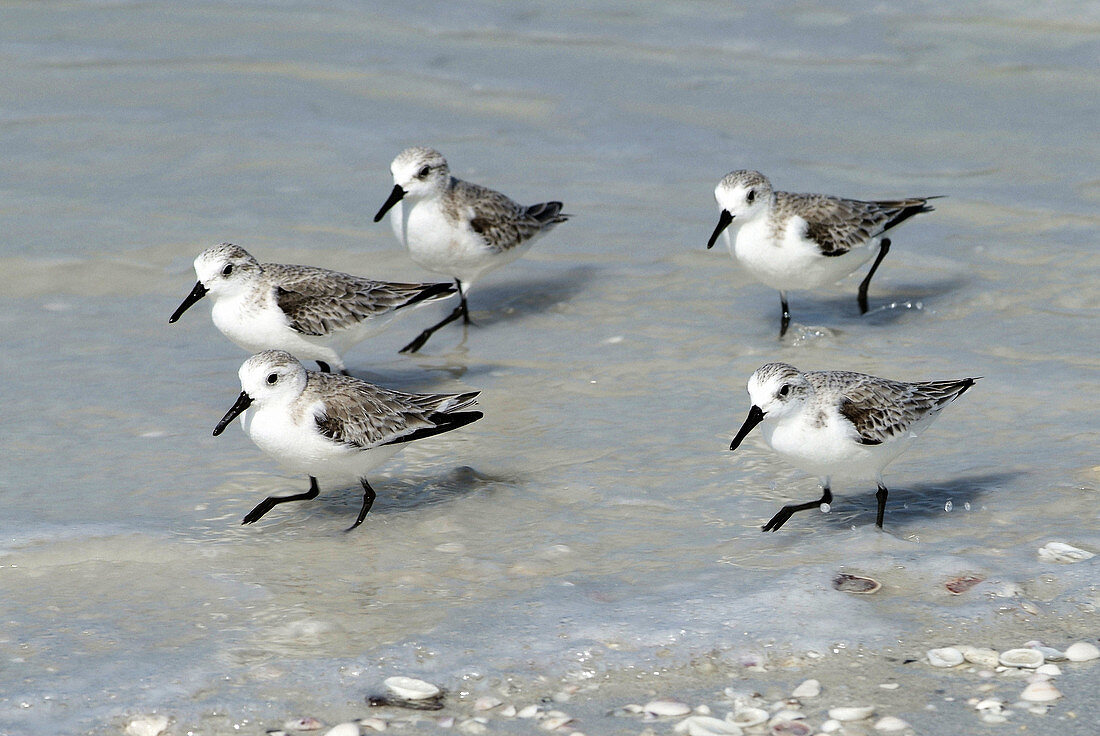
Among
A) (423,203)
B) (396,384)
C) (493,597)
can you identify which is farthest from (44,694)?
(423,203)

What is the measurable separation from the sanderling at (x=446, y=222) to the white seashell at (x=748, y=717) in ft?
17.7

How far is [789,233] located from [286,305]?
351cm

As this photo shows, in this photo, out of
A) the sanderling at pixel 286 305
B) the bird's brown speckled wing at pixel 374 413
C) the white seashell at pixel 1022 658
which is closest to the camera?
the white seashell at pixel 1022 658

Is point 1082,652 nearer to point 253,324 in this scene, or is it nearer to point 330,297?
point 330,297

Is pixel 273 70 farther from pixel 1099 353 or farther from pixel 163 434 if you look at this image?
pixel 1099 353

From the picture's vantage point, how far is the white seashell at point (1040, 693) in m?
5.38

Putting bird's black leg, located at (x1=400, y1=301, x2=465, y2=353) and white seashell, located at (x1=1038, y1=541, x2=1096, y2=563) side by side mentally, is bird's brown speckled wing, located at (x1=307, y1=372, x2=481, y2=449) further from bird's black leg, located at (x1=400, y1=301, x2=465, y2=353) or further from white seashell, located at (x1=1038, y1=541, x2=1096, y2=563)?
white seashell, located at (x1=1038, y1=541, x2=1096, y2=563)

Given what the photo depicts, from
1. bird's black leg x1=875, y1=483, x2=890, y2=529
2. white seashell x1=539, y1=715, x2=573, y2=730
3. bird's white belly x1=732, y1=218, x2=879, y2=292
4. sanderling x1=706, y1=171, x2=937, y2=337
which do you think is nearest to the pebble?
white seashell x1=539, y1=715, x2=573, y2=730

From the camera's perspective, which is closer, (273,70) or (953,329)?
(953,329)

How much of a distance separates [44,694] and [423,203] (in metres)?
5.46

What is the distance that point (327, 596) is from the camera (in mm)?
6520

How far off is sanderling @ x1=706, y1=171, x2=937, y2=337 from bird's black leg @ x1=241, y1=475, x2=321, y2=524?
3505 mm

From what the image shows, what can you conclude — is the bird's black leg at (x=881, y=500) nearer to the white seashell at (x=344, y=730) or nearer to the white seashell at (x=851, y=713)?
the white seashell at (x=851, y=713)

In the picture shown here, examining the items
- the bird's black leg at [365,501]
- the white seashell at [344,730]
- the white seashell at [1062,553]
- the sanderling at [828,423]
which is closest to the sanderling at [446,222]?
the bird's black leg at [365,501]
